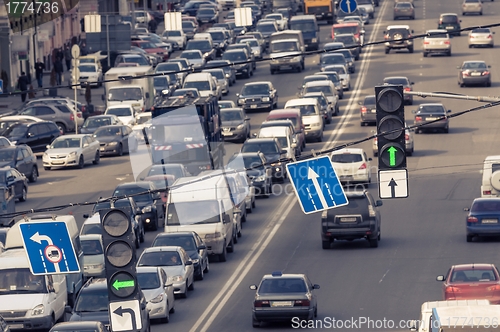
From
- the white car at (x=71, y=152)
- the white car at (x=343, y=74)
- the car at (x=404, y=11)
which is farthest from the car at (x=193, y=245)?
the car at (x=404, y=11)

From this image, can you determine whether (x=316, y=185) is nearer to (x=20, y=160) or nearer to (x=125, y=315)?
(x=125, y=315)

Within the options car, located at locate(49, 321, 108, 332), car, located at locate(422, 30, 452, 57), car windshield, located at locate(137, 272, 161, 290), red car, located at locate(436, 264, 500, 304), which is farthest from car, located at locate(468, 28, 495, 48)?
car, located at locate(49, 321, 108, 332)

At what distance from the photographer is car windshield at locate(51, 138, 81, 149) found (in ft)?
165

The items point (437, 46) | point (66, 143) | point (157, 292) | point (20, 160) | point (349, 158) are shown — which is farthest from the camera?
point (437, 46)

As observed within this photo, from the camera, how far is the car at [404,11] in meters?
94.8

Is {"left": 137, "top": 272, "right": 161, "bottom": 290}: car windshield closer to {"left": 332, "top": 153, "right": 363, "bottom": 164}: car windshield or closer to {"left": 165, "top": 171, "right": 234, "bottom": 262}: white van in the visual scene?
{"left": 165, "top": 171, "right": 234, "bottom": 262}: white van

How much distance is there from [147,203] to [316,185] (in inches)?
350

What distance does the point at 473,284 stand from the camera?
2723 cm

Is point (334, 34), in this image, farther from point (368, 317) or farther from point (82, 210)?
point (368, 317)

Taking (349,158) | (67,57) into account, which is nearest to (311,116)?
(349,158)

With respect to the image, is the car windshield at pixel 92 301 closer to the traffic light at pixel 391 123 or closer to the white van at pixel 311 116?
the traffic light at pixel 391 123

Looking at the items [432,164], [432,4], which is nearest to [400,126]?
[432,164]

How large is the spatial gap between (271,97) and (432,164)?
14545mm

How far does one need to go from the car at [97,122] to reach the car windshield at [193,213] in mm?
20117
